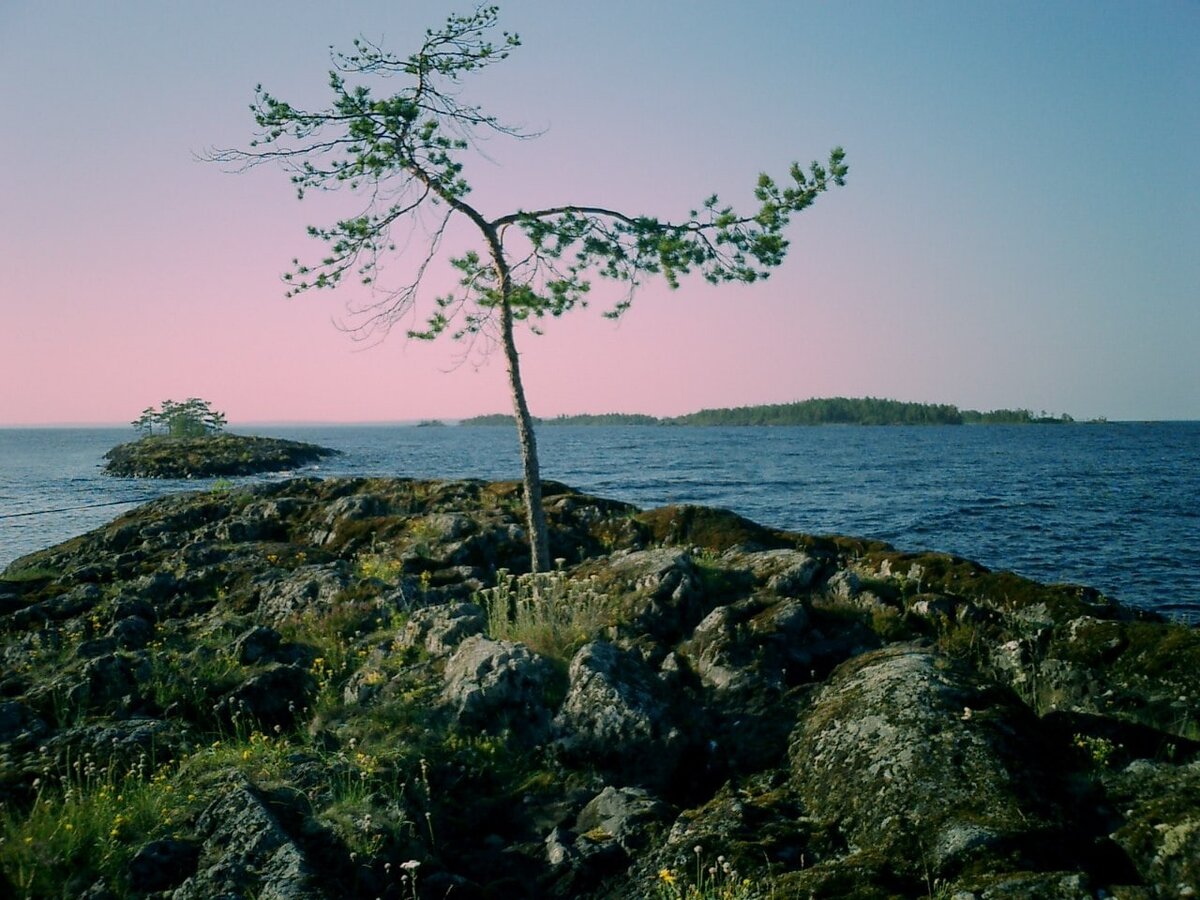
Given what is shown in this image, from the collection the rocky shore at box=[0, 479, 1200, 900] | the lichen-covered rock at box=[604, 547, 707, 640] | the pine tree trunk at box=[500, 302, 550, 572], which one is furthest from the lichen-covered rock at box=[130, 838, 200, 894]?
the pine tree trunk at box=[500, 302, 550, 572]

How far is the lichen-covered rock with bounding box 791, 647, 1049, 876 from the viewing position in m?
5.21

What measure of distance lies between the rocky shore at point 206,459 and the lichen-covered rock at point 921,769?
7178cm

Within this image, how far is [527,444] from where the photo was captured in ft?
44.4

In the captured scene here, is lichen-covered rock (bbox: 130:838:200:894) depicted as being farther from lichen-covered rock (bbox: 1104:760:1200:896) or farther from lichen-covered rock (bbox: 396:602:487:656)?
lichen-covered rock (bbox: 1104:760:1200:896)

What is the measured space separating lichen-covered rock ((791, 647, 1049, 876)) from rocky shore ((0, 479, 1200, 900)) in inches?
1.0

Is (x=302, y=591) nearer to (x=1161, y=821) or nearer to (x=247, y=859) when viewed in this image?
(x=247, y=859)

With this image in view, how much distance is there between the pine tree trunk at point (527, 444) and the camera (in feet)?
→ 44.6

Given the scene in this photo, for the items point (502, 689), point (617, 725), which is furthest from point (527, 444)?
point (617, 725)

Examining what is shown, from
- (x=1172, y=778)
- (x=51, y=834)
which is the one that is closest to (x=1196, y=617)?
(x=1172, y=778)

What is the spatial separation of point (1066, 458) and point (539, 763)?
96.2 metres

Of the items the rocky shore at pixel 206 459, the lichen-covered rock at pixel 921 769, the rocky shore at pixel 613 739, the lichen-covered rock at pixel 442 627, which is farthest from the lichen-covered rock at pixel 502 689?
the rocky shore at pixel 206 459

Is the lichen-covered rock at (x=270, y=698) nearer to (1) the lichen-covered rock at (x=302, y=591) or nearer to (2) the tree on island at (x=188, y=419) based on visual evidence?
(1) the lichen-covered rock at (x=302, y=591)

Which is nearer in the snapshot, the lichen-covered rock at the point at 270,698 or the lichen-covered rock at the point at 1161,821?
the lichen-covered rock at the point at 1161,821

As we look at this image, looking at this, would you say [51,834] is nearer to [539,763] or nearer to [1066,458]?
[539,763]
